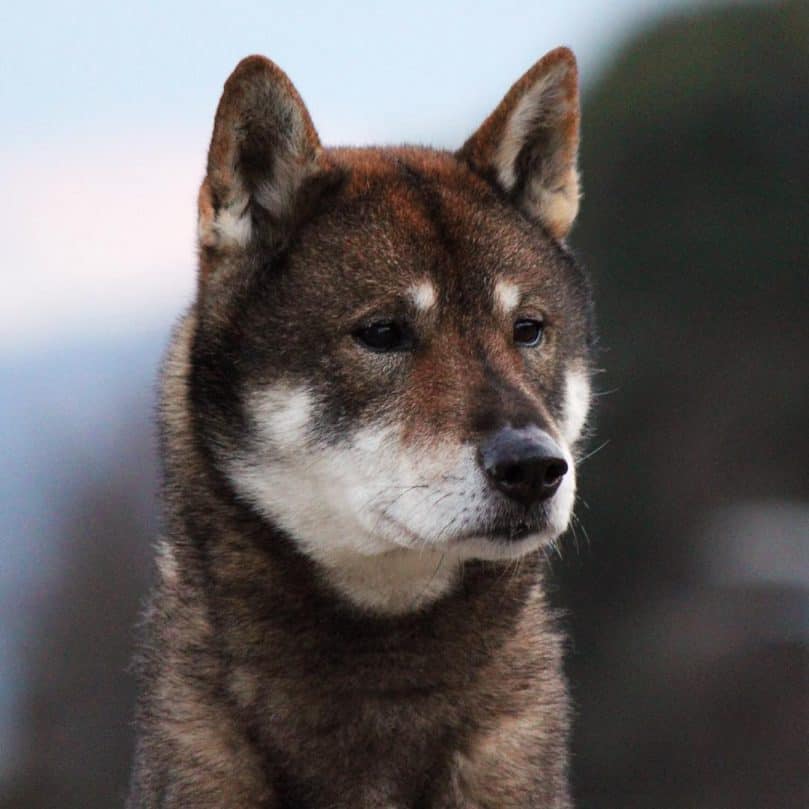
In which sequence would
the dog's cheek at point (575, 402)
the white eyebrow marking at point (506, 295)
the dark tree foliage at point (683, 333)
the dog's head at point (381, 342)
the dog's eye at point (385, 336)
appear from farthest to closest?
the dark tree foliage at point (683, 333) → the dog's cheek at point (575, 402) → the white eyebrow marking at point (506, 295) → the dog's eye at point (385, 336) → the dog's head at point (381, 342)

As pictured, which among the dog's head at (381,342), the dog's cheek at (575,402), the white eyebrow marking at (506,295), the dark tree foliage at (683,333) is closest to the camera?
the dog's head at (381,342)

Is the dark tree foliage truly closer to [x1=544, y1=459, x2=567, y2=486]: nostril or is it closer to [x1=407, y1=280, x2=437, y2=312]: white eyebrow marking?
[x1=407, y1=280, x2=437, y2=312]: white eyebrow marking

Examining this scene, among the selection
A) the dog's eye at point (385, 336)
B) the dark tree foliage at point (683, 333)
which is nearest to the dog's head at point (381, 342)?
the dog's eye at point (385, 336)

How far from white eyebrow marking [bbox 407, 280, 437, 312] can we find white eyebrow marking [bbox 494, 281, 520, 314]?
0.71ft

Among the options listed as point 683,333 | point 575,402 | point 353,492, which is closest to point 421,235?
point 575,402

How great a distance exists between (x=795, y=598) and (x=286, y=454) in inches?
527

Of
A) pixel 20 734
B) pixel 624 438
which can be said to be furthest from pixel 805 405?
pixel 20 734

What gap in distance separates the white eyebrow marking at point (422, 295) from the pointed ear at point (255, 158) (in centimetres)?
52

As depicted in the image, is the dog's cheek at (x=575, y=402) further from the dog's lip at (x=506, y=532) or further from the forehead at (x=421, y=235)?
the dog's lip at (x=506, y=532)

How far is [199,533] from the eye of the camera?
15.5ft

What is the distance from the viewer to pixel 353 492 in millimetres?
4453

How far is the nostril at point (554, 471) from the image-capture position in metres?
4.23

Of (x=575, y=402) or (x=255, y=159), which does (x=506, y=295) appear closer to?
(x=575, y=402)

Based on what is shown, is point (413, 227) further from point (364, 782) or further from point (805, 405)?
point (805, 405)
